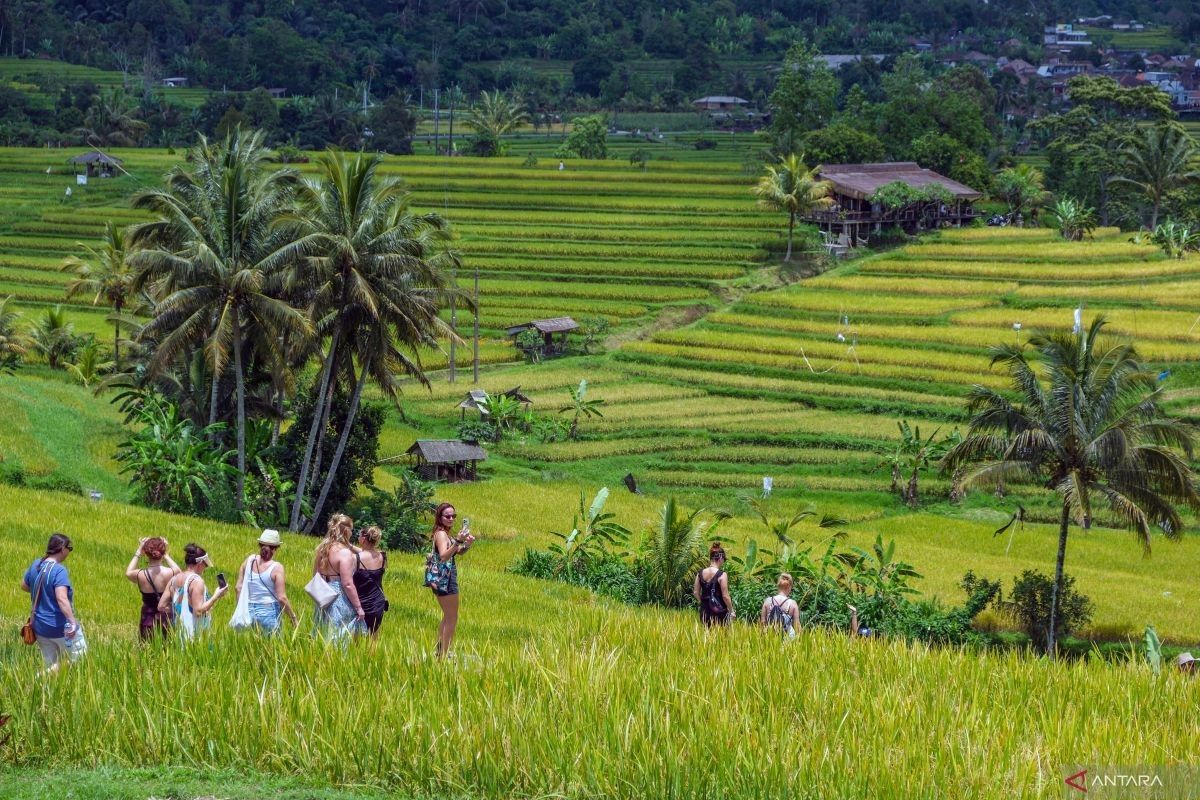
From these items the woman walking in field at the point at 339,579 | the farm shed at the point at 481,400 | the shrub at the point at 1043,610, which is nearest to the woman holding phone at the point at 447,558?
the woman walking in field at the point at 339,579

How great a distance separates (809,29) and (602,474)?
122025 millimetres

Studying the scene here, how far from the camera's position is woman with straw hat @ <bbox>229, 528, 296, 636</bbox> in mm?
14156

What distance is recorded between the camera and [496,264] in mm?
65438

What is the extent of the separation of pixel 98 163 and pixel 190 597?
70.6 metres

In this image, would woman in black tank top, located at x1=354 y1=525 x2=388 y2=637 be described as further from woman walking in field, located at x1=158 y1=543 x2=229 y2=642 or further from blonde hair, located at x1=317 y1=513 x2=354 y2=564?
woman walking in field, located at x1=158 y1=543 x2=229 y2=642

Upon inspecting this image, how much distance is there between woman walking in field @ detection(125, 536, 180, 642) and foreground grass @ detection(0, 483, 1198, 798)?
0.69m

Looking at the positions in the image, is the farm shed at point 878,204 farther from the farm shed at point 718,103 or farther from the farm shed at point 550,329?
the farm shed at point 718,103

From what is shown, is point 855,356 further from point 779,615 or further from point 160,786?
point 160,786

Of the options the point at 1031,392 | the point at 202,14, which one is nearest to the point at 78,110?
the point at 202,14

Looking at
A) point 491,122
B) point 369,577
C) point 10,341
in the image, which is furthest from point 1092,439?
point 491,122

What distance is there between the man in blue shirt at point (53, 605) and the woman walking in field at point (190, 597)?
0.98 meters

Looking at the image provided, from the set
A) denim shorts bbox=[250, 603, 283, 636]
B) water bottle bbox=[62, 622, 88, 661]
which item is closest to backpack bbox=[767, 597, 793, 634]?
denim shorts bbox=[250, 603, 283, 636]

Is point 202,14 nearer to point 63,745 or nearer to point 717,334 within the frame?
point 717,334

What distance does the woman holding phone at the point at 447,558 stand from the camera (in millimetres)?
14383
